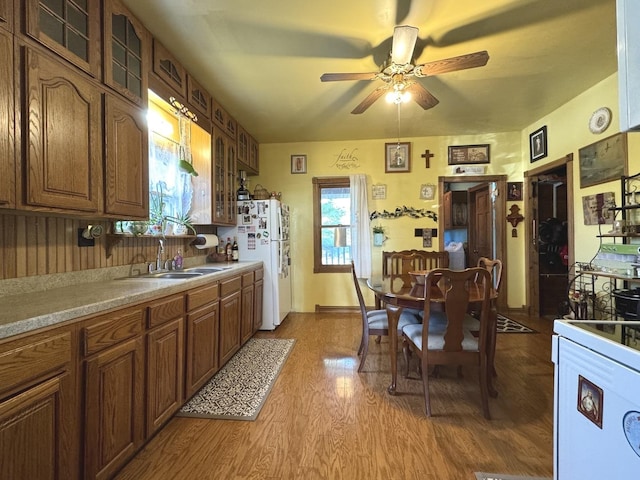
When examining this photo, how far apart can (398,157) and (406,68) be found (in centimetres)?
226

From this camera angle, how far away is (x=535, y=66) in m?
2.61

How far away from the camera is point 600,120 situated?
2.90m

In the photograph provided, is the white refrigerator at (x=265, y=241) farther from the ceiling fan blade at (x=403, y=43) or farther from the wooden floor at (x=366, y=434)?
the ceiling fan blade at (x=403, y=43)

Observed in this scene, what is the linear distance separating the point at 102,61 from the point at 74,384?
5.41 feet

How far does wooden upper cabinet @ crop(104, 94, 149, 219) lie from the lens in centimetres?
171

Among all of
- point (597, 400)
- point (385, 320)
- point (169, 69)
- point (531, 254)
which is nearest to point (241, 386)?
point (385, 320)

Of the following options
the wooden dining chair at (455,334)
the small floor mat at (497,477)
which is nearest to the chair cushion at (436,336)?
the wooden dining chair at (455,334)

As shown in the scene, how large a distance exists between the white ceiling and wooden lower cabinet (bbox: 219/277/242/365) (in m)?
1.86

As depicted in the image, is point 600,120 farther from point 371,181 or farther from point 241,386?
point 241,386

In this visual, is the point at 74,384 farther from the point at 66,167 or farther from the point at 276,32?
the point at 276,32

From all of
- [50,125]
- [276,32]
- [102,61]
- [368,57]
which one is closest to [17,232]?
[50,125]

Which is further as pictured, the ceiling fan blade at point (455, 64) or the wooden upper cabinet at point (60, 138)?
the ceiling fan blade at point (455, 64)

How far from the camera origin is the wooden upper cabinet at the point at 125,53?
170 cm

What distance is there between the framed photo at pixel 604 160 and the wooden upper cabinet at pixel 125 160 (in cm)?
390
